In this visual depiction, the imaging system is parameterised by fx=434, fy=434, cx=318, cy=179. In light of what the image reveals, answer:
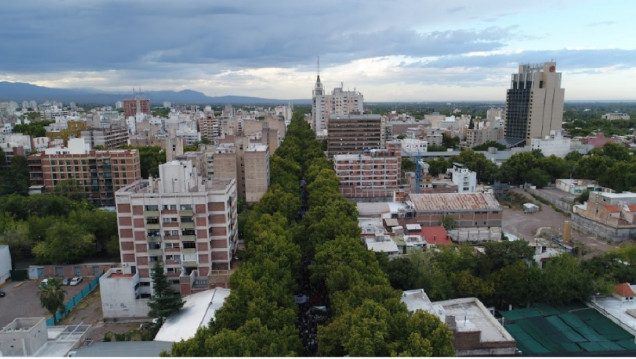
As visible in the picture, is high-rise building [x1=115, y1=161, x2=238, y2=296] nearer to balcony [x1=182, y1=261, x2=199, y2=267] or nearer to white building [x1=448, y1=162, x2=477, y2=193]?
balcony [x1=182, y1=261, x2=199, y2=267]

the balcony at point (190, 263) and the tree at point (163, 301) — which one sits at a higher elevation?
the balcony at point (190, 263)

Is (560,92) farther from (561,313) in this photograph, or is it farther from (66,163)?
(66,163)

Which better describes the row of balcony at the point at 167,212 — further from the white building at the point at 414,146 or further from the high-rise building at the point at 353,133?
the white building at the point at 414,146

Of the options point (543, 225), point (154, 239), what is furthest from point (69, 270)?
point (543, 225)

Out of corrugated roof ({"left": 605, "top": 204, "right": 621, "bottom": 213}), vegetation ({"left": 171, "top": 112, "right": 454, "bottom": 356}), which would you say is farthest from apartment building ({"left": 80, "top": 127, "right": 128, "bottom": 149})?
corrugated roof ({"left": 605, "top": 204, "right": 621, "bottom": 213})

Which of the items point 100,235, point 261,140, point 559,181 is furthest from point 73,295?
point 559,181

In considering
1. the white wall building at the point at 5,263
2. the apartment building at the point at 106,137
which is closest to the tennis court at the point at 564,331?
the white wall building at the point at 5,263
